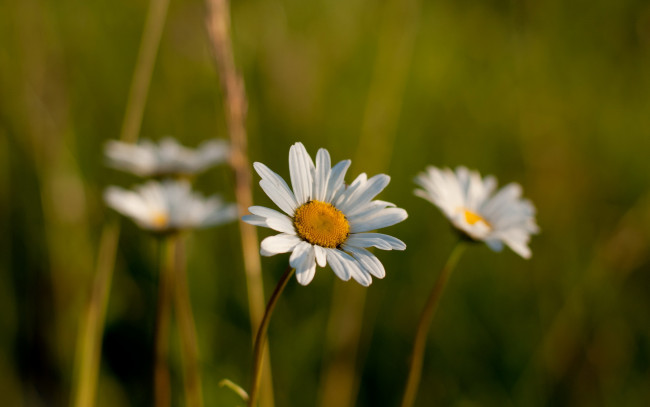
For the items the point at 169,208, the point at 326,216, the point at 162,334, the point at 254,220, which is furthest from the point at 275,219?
the point at 169,208

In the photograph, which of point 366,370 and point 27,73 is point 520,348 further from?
point 27,73

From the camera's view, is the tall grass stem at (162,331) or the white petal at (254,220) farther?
the tall grass stem at (162,331)

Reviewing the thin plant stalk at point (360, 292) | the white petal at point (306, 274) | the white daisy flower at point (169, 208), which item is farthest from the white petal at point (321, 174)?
the thin plant stalk at point (360, 292)

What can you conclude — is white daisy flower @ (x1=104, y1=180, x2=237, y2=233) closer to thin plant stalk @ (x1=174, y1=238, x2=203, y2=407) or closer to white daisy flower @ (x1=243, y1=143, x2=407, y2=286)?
thin plant stalk @ (x1=174, y1=238, x2=203, y2=407)

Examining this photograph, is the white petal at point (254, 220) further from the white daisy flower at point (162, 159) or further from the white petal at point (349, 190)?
the white daisy flower at point (162, 159)

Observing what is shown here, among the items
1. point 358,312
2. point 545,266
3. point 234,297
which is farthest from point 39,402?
point 545,266

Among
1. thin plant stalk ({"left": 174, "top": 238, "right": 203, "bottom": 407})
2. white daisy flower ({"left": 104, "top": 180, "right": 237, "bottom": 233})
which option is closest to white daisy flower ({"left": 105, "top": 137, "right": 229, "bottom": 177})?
white daisy flower ({"left": 104, "top": 180, "right": 237, "bottom": 233})
